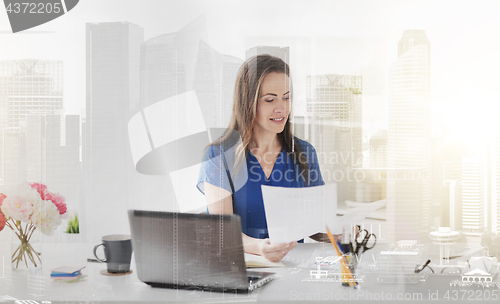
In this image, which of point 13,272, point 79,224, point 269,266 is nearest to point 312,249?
point 269,266

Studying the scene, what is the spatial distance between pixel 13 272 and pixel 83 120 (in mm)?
639

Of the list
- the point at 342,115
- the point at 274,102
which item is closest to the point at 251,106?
the point at 274,102

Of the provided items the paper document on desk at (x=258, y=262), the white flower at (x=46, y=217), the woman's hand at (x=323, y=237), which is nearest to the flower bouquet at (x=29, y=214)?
the white flower at (x=46, y=217)

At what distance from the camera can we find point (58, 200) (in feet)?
5.48

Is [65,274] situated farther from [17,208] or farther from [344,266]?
[344,266]

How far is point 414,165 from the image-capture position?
1605mm

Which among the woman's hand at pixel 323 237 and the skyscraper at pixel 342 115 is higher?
the skyscraper at pixel 342 115

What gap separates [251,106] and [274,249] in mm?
527

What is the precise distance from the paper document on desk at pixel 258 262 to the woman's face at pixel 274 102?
0.47 meters

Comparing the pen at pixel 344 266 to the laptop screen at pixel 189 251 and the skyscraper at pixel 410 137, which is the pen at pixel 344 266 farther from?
the laptop screen at pixel 189 251

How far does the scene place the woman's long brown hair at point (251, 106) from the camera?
1610 millimetres

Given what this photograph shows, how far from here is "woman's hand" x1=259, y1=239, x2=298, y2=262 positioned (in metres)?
1.58

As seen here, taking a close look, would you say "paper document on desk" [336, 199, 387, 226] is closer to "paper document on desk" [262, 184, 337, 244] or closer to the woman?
"paper document on desk" [262, 184, 337, 244]

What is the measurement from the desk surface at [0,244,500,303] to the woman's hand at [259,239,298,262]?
0.07ft
